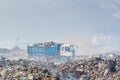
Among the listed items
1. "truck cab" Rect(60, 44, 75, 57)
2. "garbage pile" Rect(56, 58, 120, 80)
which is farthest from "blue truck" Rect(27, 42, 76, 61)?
"garbage pile" Rect(56, 58, 120, 80)

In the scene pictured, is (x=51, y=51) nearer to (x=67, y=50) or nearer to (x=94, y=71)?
(x=67, y=50)

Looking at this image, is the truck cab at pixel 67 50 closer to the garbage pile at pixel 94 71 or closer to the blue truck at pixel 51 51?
the blue truck at pixel 51 51

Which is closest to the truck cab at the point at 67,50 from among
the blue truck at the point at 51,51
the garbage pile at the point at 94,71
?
the blue truck at the point at 51,51

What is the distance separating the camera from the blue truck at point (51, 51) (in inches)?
3228

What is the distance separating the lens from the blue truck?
8200 cm

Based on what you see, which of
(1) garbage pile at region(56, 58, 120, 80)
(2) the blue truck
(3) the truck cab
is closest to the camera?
(1) garbage pile at region(56, 58, 120, 80)

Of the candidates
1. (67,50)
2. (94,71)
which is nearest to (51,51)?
(67,50)

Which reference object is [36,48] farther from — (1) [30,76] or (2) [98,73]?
(1) [30,76]

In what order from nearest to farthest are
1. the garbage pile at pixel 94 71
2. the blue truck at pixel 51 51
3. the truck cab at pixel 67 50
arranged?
the garbage pile at pixel 94 71, the truck cab at pixel 67 50, the blue truck at pixel 51 51

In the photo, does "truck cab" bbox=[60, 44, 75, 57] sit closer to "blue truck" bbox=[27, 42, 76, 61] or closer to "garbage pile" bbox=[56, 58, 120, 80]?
"blue truck" bbox=[27, 42, 76, 61]

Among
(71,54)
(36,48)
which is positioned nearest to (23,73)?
(71,54)

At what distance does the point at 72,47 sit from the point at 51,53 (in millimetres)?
5788

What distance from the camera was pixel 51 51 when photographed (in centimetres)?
8362

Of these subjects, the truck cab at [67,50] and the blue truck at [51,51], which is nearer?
the truck cab at [67,50]
